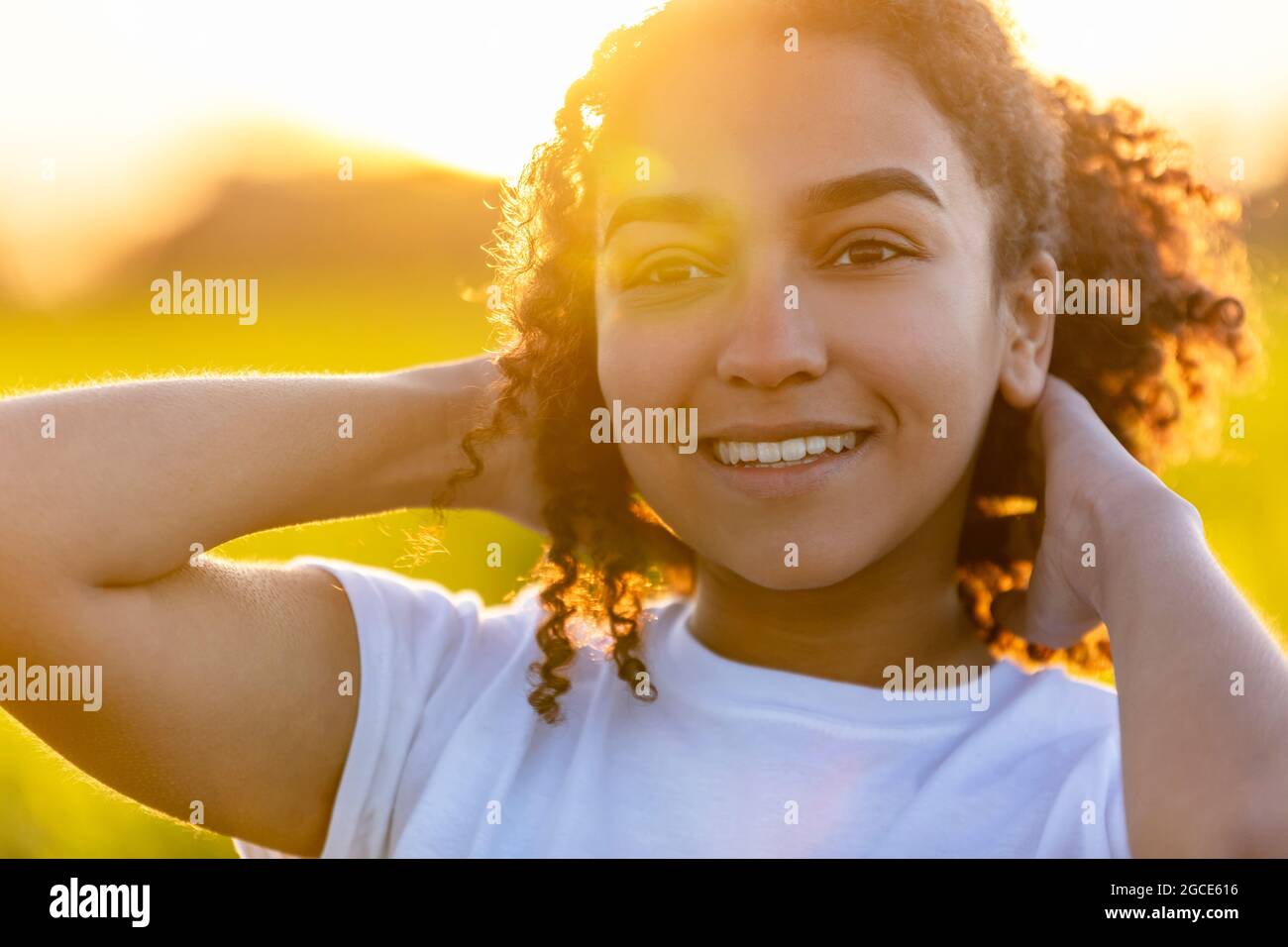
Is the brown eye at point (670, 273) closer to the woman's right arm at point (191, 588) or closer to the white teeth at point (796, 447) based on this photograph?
the white teeth at point (796, 447)

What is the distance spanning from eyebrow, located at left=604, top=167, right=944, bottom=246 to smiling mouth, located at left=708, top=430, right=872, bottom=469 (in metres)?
0.37

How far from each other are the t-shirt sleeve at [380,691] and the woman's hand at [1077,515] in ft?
3.51

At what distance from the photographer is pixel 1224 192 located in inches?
116

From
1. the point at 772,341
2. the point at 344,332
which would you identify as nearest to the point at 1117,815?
the point at 772,341

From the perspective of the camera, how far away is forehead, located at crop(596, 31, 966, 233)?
2.04 meters

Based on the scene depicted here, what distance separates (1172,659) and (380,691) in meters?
1.26

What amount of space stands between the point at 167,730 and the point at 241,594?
0.25 metres

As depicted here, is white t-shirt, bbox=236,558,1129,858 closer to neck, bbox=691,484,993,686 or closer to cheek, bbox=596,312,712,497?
neck, bbox=691,484,993,686

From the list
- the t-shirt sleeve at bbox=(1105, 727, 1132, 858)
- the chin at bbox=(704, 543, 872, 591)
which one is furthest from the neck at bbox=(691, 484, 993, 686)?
the t-shirt sleeve at bbox=(1105, 727, 1132, 858)

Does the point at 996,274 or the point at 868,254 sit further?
the point at 996,274

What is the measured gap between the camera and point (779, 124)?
205 centimetres

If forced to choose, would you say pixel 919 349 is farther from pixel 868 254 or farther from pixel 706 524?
pixel 706 524

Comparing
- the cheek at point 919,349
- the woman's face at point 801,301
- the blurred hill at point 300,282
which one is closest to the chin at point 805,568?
the woman's face at point 801,301

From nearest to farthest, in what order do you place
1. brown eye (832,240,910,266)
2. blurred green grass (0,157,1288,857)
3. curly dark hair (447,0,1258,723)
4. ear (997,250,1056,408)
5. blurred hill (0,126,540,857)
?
brown eye (832,240,910,266) → curly dark hair (447,0,1258,723) → ear (997,250,1056,408) → blurred green grass (0,157,1288,857) → blurred hill (0,126,540,857)
